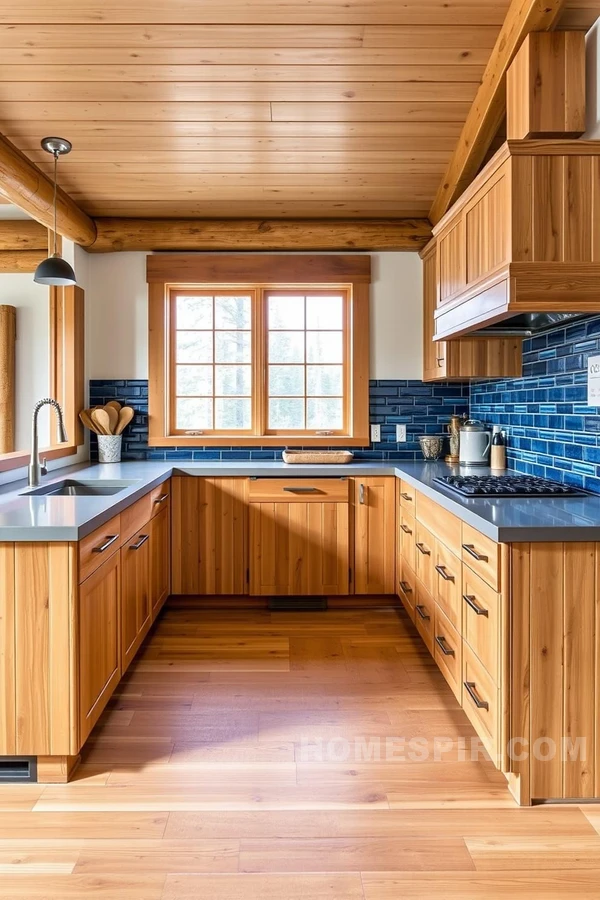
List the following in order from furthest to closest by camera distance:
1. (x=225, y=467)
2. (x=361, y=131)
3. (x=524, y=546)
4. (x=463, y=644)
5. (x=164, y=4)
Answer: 1. (x=225, y=467)
2. (x=361, y=131)
3. (x=164, y=4)
4. (x=463, y=644)
5. (x=524, y=546)

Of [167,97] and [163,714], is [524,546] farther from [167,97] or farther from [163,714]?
[167,97]

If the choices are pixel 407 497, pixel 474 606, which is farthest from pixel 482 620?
pixel 407 497

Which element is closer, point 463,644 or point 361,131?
point 463,644

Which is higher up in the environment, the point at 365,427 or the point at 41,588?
the point at 365,427

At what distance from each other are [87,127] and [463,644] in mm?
3030

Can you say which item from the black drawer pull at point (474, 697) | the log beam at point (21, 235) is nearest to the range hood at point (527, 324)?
the black drawer pull at point (474, 697)

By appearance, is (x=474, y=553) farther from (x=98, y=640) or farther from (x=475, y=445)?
(x=475, y=445)

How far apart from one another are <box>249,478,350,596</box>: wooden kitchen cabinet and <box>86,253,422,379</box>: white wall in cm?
105

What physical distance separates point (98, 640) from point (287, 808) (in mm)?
864

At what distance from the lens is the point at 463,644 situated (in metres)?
2.16

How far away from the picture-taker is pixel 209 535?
3492mm

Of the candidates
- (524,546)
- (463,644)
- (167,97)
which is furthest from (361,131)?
(463,644)

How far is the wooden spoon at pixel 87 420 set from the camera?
12.3 feet

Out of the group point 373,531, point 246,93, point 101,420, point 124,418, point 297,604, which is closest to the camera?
point 246,93
